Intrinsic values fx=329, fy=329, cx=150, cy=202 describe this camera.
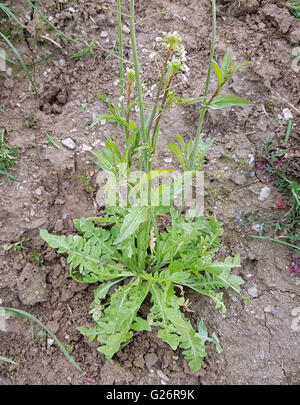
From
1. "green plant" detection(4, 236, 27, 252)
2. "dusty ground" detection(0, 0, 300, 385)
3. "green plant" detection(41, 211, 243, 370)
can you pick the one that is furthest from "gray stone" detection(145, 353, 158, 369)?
"green plant" detection(4, 236, 27, 252)

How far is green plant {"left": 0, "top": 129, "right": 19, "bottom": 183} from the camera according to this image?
232 centimetres

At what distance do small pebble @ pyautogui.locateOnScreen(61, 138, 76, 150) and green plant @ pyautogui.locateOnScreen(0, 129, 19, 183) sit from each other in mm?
343

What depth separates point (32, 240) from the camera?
225 cm

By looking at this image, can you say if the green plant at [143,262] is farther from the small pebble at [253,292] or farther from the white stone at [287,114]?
the white stone at [287,114]

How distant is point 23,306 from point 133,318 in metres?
0.73

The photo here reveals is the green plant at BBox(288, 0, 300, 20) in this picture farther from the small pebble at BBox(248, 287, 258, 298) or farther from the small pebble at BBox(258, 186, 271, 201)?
the small pebble at BBox(248, 287, 258, 298)

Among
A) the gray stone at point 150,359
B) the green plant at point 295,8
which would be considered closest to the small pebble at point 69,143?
the gray stone at point 150,359

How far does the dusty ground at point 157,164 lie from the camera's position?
2010mm

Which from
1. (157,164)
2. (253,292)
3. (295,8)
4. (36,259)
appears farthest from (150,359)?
(295,8)

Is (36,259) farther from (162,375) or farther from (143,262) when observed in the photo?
(162,375)

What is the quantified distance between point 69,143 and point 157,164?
0.69 metres

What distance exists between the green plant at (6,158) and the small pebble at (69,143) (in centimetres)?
34

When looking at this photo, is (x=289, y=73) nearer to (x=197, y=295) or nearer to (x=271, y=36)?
(x=271, y=36)

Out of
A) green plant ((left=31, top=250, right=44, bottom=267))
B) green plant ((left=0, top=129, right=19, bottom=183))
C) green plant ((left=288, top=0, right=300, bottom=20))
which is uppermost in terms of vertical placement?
green plant ((left=288, top=0, right=300, bottom=20))
